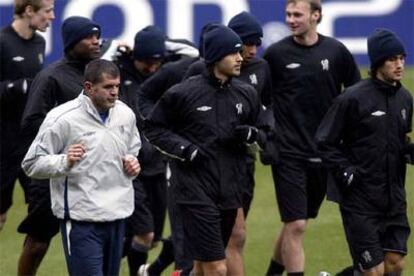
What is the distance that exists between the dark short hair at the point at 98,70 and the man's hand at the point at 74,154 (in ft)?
1.70

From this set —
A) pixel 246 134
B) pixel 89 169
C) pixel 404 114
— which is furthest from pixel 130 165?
pixel 404 114

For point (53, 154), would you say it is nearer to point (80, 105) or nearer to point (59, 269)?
point (80, 105)

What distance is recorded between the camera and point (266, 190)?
19.1 metres

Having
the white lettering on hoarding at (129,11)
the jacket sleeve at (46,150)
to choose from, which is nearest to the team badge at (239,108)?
the jacket sleeve at (46,150)

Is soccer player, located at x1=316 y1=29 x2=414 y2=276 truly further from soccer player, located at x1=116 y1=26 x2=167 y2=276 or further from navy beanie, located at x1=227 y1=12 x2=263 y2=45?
soccer player, located at x1=116 y1=26 x2=167 y2=276

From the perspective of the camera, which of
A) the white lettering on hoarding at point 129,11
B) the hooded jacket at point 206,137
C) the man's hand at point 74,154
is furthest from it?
the white lettering on hoarding at point 129,11

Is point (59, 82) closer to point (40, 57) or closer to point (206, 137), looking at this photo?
point (206, 137)

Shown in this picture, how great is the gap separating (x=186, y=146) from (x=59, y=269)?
349 cm

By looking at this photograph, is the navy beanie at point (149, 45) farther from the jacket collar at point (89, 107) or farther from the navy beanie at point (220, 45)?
the jacket collar at point (89, 107)

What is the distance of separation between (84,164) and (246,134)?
131 centimetres

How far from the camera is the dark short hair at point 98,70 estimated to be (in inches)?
451

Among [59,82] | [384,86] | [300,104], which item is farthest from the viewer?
[300,104]

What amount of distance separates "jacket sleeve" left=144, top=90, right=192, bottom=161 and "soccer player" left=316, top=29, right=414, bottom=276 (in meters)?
1.13

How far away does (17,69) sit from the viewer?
14.9m
